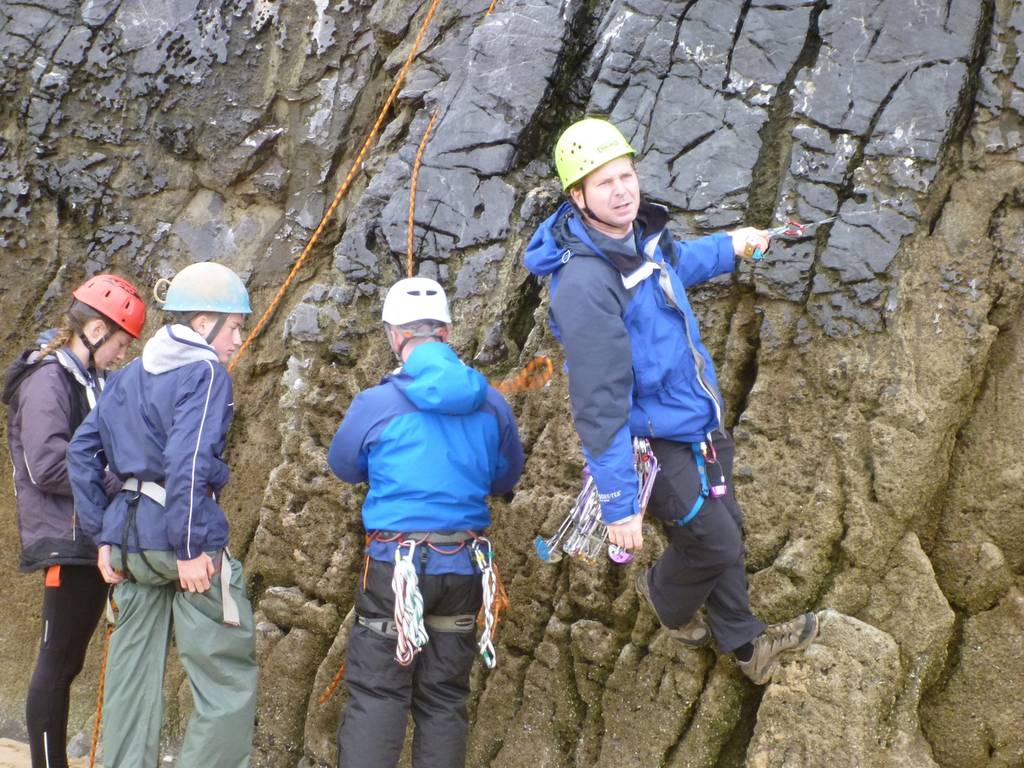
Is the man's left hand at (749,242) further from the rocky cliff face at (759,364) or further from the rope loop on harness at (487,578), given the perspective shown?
the rope loop on harness at (487,578)

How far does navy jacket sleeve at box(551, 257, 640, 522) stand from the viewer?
4.02 meters

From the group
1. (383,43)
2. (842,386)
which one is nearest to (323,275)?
(383,43)

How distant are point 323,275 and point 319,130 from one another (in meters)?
1.26

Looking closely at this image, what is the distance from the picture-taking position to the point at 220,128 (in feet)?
24.1

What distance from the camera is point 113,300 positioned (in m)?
5.23

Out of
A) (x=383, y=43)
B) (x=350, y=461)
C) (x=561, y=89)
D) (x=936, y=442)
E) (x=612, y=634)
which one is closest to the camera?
(x=350, y=461)

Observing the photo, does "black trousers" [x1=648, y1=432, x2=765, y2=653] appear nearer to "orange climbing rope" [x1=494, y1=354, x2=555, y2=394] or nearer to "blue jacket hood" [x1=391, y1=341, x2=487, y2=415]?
"blue jacket hood" [x1=391, y1=341, x2=487, y2=415]

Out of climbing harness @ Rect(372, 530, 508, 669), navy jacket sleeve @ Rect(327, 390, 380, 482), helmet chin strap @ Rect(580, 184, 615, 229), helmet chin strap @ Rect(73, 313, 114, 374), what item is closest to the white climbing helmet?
navy jacket sleeve @ Rect(327, 390, 380, 482)

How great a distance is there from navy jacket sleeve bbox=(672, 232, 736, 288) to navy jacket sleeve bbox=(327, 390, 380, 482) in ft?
4.83

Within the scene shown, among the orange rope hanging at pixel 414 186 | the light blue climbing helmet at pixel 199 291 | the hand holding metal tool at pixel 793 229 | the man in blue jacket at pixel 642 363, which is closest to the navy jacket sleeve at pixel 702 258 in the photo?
the man in blue jacket at pixel 642 363

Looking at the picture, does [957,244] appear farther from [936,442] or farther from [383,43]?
[383,43]

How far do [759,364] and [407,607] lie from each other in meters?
2.14

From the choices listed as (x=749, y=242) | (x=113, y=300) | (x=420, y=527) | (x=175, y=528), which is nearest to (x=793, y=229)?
(x=749, y=242)

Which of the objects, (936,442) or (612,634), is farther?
(612,634)
